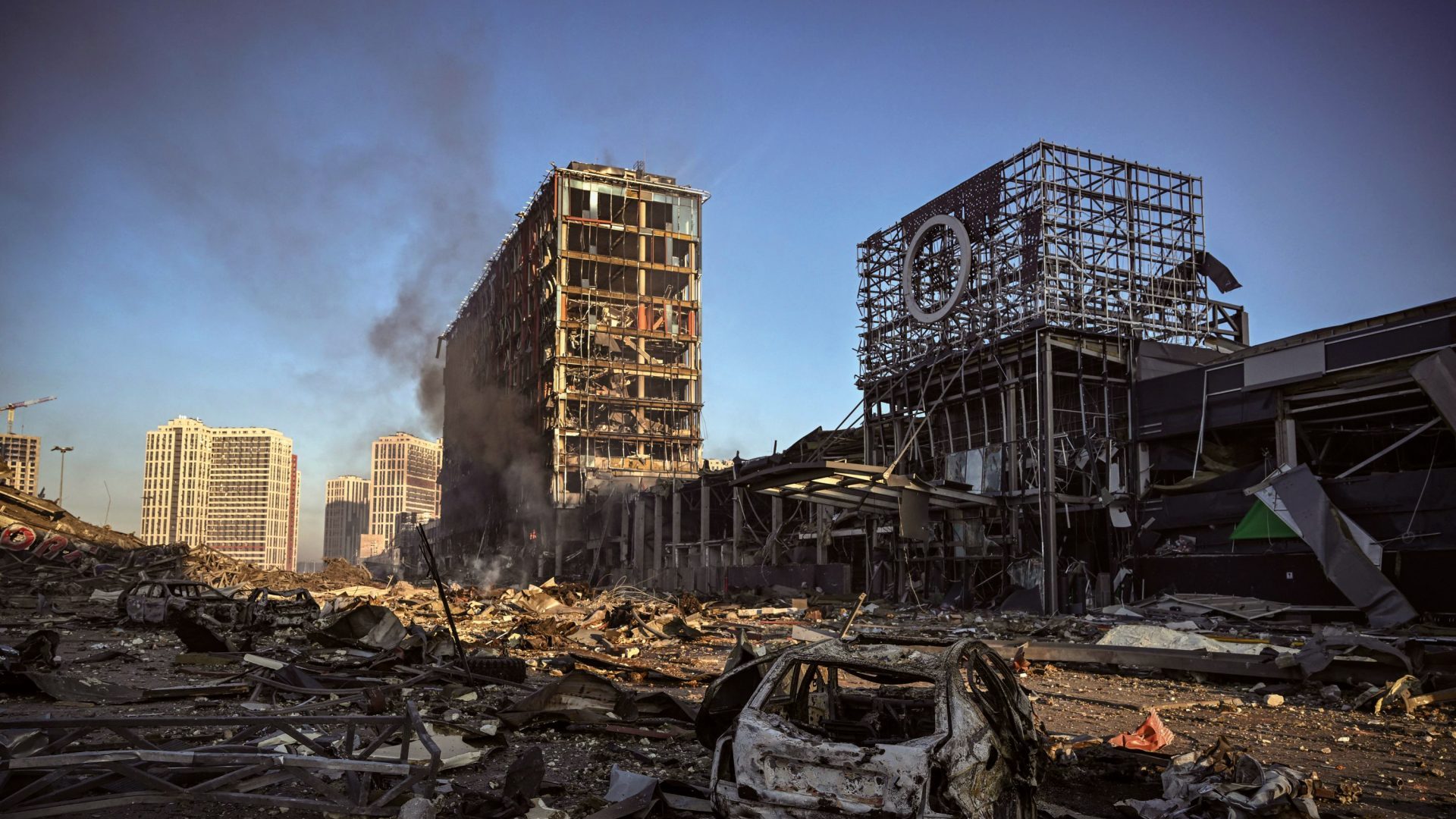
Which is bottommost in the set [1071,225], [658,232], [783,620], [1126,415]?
[783,620]

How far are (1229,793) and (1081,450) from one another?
21.4 meters

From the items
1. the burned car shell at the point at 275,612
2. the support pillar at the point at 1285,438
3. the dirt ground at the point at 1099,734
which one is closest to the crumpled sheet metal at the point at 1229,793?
the dirt ground at the point at 1099,734

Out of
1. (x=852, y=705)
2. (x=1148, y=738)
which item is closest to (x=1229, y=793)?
(x=852, y=705)

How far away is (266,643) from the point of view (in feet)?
52.5

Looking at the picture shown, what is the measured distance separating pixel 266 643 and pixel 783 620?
12318 millimetres

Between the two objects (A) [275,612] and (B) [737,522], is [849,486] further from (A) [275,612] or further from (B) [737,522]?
(B) [737,522]

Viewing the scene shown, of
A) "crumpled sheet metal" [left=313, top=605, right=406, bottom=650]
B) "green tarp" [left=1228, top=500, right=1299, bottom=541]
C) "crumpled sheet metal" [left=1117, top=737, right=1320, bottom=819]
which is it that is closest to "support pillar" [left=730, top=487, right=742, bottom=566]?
"green tarp" [left=1228, top=500, right=1299, bottom=541]

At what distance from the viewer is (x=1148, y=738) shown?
26.9 feet

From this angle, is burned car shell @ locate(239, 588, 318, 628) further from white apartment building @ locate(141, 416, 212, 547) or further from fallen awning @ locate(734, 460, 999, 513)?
white apartment building @ locate(141, 416, 212, 547)

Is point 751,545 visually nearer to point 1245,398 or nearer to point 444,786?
point 1245,398

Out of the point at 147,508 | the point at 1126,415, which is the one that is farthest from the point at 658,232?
the point at 147,508

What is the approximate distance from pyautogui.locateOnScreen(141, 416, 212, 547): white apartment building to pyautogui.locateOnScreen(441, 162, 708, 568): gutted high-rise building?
118 m

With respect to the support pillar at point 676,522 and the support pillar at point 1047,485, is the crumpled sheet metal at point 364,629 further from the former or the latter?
the support pillar at point 676,522

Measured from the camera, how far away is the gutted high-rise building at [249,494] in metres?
168
